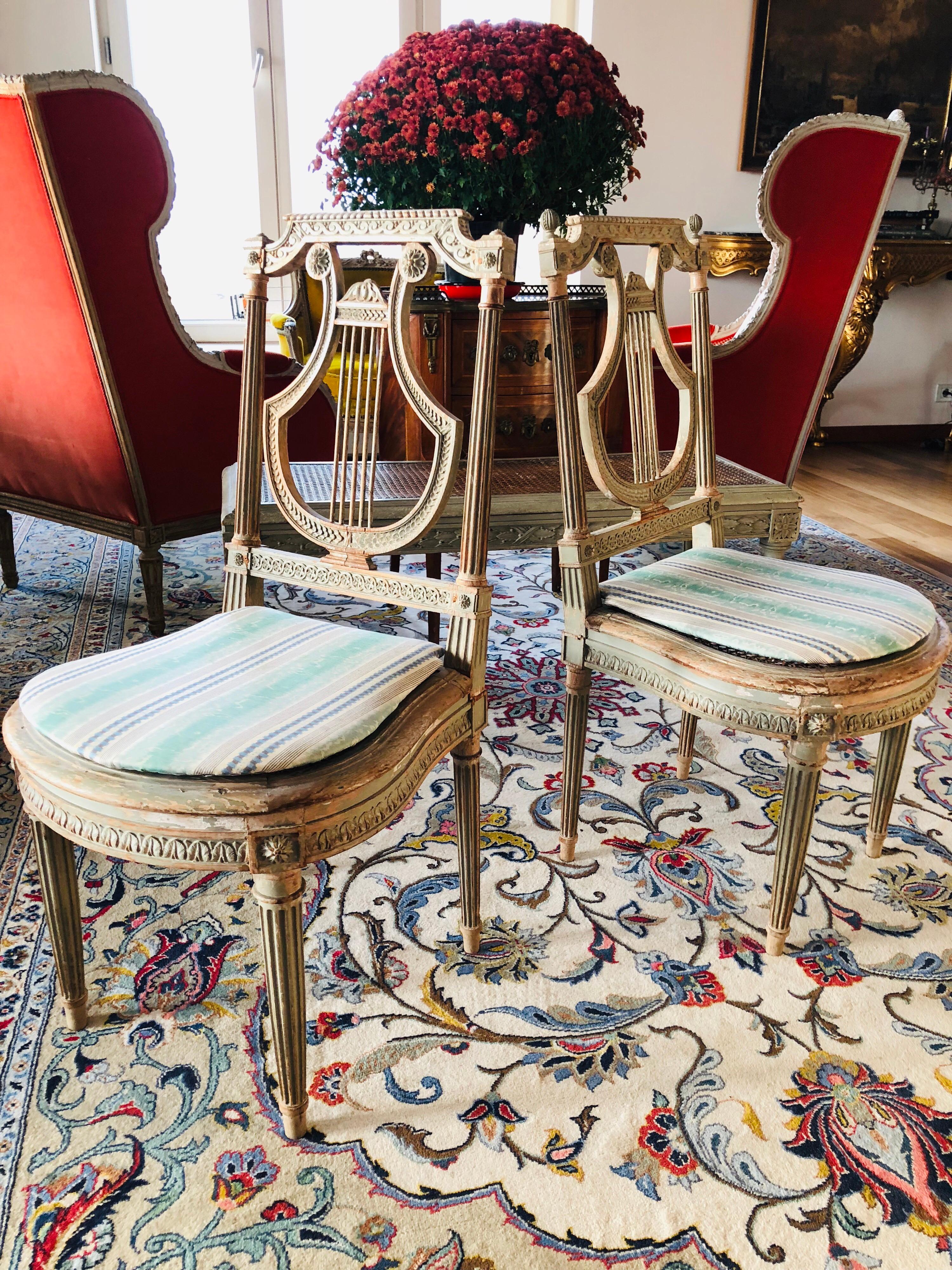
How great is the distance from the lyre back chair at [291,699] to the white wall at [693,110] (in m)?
4.36

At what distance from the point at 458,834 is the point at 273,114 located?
4877 mm

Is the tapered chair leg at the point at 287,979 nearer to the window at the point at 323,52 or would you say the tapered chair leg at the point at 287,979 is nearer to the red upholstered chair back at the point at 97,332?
the red upholstered chair back at the point at 97,332

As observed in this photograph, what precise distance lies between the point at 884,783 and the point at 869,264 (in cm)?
406

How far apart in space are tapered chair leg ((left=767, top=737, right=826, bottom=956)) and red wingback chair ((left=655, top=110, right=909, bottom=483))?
1943 mm

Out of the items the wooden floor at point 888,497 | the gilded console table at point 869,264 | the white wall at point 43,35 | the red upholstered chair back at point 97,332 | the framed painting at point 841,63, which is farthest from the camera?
the framed painting at point 841,63

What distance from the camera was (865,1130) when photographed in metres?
1.20

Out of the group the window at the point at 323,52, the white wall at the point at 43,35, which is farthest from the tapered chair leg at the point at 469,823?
the white wall at the point at 43,35

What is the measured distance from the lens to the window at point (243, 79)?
4.98m

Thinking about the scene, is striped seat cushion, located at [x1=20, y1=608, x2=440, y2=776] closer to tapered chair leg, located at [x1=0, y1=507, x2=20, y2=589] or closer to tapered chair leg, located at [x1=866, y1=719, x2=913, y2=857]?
tapered chair leg, located at [x1=866, y1=719, x2=913, y2=857]

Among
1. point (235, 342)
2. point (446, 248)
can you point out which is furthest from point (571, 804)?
point (235, 342)

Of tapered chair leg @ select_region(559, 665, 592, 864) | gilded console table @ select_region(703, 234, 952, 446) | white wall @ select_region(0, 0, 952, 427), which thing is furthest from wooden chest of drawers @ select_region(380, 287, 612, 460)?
white wall @ select_region(0, 0, 952, 427)

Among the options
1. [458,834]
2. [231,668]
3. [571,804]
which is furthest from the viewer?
[571,804]

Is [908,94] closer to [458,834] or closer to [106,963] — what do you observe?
[458,834]

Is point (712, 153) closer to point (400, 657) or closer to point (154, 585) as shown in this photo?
point (154, 585)
